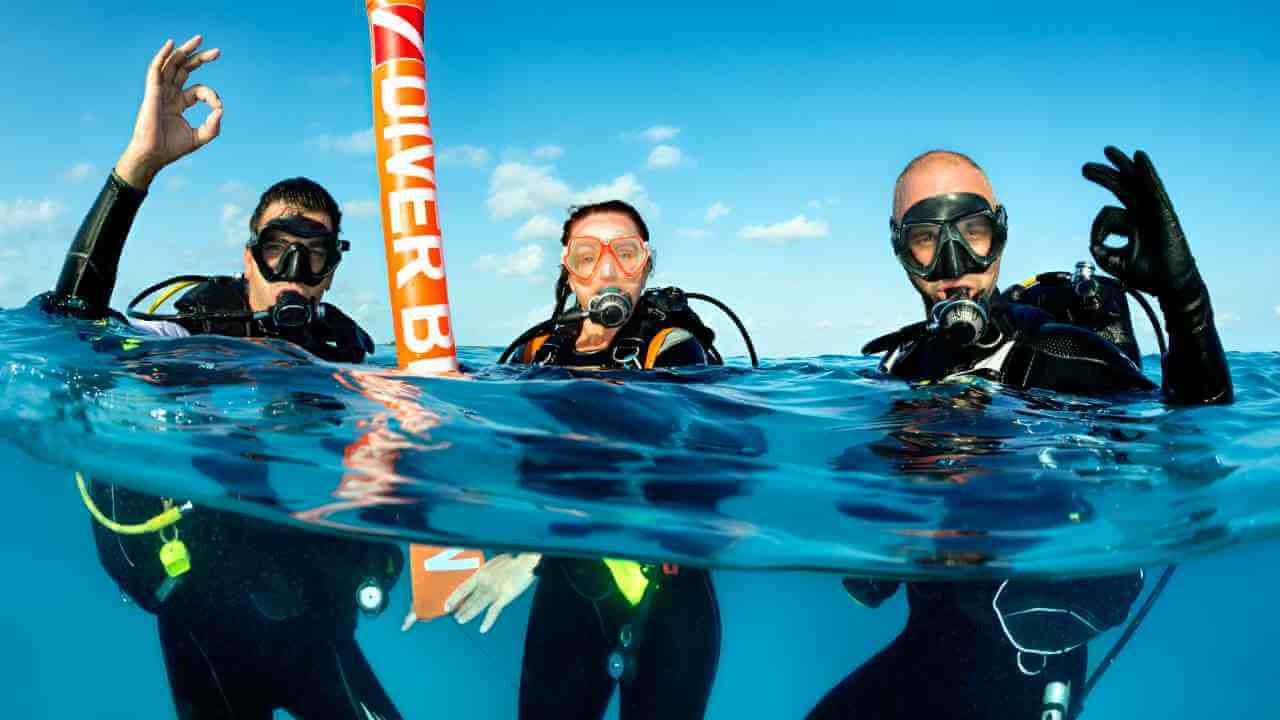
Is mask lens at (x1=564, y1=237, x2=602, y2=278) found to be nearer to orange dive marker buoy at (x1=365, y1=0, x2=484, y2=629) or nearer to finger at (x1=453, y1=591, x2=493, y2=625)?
orange dive marker buoy at (x1=365, y1=0, x2=484, y2=629)

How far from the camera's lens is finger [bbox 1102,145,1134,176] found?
2992mm

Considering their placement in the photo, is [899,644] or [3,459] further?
[3,459]

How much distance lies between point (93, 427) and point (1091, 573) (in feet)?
24.4

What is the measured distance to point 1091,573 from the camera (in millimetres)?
5480

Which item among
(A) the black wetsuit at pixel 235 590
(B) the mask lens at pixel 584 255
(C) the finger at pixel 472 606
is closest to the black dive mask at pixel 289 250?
(A) the black wetsuit at pixel 235 590

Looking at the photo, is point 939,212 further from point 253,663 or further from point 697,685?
point 253,663

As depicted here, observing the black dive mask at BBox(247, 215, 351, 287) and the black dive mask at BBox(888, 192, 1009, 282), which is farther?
the black dive mask at BBox(247, 215, 351, 287)

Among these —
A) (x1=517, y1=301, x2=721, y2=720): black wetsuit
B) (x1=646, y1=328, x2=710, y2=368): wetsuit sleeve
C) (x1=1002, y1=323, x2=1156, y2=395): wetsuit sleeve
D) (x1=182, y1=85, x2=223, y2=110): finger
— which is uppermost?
(x1=182, y1=85, x2=223, y2=110): finger

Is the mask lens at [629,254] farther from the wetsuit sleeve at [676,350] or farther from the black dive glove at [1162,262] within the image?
the black dive glove at [1162,262]

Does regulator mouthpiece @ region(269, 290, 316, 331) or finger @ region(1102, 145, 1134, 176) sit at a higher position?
finger @ region(1102, 145, 1134, 176)

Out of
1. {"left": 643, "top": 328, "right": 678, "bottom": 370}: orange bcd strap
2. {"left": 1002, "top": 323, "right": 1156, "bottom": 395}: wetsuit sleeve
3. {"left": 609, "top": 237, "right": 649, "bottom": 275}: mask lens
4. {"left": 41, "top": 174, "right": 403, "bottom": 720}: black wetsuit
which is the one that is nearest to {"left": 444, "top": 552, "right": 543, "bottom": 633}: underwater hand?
{"left": 41, "top": 174, "right": 403, "bottom": 720}: black wetsuit

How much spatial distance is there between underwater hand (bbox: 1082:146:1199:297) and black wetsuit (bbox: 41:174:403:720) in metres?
4.95

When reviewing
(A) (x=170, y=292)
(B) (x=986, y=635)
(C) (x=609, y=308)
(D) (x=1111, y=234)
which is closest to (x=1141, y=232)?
(D) (x=1111, y=234)

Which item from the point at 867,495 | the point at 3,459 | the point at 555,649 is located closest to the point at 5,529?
the point at 3,459
